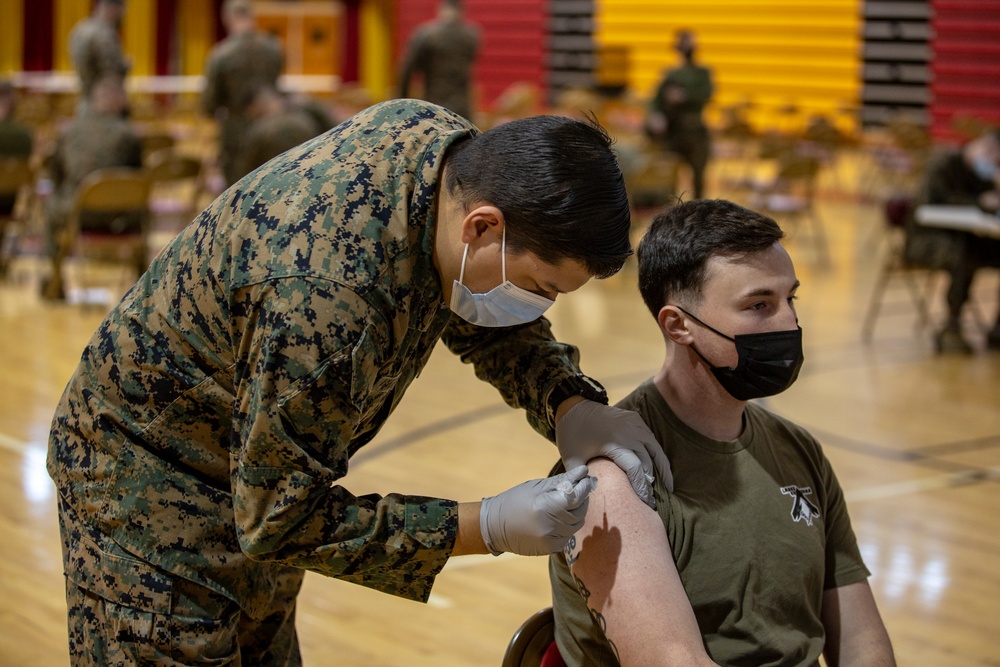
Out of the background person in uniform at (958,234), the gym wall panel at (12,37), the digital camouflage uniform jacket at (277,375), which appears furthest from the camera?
the gym wall panel at (12,37)

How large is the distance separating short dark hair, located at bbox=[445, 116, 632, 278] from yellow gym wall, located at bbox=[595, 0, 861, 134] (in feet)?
39.9

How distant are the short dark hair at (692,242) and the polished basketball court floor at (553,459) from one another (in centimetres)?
139

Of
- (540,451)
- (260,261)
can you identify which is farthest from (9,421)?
(260,261)

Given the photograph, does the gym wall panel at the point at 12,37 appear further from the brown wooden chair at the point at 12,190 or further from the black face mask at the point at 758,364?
the black face mask at the point at 758,364

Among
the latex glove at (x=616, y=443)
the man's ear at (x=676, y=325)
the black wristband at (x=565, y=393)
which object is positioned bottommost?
the latex glove at (x=616, y=443)

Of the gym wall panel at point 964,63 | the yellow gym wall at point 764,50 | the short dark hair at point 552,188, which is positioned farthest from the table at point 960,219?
the yellow gym wall at point 764,50

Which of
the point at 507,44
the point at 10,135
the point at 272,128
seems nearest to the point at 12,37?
the point at 507,44

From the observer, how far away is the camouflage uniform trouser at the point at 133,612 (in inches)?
63.0

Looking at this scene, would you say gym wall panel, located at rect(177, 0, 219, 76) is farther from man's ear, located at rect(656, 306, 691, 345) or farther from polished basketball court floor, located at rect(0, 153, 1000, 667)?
man's ear, located at rect(656, 306, 691, 345)

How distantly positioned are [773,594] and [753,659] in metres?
0.10

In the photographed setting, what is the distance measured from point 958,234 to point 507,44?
39.2 ft

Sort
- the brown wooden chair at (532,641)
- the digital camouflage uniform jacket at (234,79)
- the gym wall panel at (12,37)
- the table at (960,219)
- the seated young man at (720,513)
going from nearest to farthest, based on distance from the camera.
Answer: the seated young man at (720,513), the brown wooden chair at (532,641), the table at (960,219), the digital camouflage uniform jacket at (234,79), the gym wall panel at (12,37)

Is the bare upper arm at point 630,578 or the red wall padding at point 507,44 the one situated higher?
the red wall padding at point 507,44

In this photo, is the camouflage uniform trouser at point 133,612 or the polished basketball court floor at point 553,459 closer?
the camouflage uniform trouser at point 133,612
